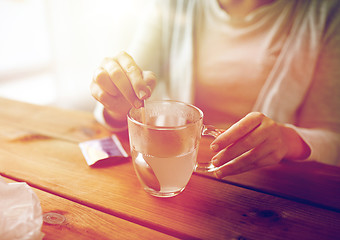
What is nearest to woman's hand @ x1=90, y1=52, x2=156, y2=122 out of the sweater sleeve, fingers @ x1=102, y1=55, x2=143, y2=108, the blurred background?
fingers @ x1=102, y1=55, x2=143, y2=108

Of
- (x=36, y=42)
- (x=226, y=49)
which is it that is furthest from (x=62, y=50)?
(x=226, y=49)

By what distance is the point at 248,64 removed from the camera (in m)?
1.09

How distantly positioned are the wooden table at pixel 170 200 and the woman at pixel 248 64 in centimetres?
12

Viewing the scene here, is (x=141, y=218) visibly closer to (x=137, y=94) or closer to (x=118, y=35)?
(x=137, y=94)

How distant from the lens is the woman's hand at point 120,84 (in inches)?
21.7

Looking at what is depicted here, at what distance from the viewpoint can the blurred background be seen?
209cm

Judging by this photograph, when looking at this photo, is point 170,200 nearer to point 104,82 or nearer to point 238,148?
point 238,148

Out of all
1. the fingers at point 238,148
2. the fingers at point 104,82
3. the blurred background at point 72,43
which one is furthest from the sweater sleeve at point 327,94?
the blurred background at point 72,43

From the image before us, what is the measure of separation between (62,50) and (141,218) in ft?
7.41

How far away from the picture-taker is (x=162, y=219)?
45 cm

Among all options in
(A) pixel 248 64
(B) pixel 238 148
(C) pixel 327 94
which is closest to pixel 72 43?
(A) pixel 248 64

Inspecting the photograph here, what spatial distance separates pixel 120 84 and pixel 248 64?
70cm

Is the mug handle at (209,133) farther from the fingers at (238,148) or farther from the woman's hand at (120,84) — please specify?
the woman's hand at (120,84)

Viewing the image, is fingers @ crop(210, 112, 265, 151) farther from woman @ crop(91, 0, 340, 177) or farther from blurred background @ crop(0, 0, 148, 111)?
blurred background @ crop(0, 0, 148, 111)
